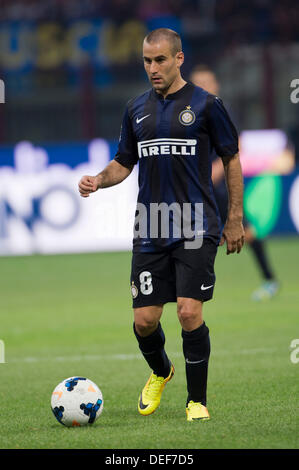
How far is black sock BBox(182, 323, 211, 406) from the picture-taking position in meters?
5.09

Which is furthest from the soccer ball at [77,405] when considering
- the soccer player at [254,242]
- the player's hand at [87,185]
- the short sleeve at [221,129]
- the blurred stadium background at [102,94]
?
the blurred stadium background at [102,94]

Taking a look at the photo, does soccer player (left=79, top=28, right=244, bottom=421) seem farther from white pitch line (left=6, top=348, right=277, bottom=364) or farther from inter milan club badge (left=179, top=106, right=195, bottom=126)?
white pitch line (left=6, top=348, right=277, bottom=364)

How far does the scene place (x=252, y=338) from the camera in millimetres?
8133

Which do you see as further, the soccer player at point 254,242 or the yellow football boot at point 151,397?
the soccer player at point 254,242

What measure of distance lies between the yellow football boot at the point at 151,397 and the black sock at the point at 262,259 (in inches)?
226

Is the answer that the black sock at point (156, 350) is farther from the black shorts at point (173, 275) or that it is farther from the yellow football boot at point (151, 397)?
the black shorts at point (173, 275)

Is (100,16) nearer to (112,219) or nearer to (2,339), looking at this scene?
(112,219)

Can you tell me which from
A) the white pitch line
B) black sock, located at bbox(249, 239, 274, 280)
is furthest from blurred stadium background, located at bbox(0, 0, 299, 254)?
the white pitch line

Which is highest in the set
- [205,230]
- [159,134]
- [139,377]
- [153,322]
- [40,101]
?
[40,101]

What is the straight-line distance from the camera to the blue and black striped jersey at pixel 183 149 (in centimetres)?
515

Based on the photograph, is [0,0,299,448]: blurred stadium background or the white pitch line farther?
the white pitch line

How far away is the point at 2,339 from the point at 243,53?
55.1 feet

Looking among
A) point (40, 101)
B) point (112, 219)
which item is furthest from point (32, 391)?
point (40, 101)

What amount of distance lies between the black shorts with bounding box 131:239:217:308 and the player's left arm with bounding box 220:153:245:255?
0.10 metres
